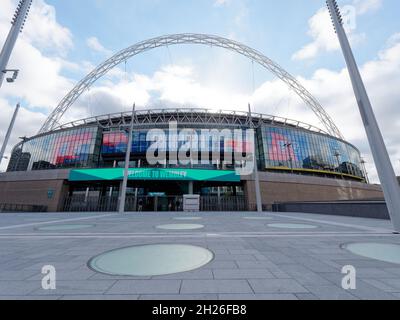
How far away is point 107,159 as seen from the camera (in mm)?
42656

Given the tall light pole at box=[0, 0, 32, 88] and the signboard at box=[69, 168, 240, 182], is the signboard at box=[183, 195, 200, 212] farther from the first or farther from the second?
the tall light pole at box=[0, 0, 32, 88]

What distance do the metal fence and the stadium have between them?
0.46 ft

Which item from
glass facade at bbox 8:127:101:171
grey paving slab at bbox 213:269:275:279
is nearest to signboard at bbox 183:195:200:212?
grey paving slab at bbox 213:269:275:279

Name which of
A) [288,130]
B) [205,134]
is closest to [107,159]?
[205,134]

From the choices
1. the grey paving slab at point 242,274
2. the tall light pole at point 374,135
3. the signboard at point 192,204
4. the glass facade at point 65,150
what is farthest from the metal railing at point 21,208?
the tall light pole at point 374,135

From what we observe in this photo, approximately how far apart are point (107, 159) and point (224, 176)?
94.4 feet

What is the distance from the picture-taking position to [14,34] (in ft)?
29.9

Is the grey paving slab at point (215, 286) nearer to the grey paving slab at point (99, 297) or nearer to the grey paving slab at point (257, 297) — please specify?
the grey paving slab at point (257, 297)

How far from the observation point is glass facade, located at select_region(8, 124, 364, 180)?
130 feet

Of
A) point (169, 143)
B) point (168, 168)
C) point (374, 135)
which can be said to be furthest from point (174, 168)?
point (374, 135)

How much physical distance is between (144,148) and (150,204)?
1534 cm

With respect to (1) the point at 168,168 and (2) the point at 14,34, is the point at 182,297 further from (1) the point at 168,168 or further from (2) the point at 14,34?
(1) the point at 168,168

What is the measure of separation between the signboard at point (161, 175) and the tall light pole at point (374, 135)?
2178cm
